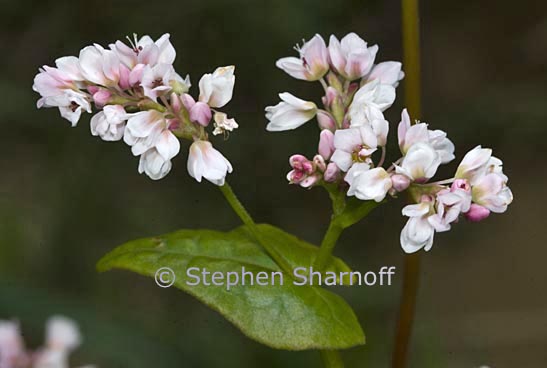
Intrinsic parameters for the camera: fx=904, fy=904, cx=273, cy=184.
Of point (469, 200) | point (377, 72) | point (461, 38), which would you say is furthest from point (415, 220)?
point (461, 38)

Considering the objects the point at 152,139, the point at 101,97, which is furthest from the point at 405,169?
the point at 101,97

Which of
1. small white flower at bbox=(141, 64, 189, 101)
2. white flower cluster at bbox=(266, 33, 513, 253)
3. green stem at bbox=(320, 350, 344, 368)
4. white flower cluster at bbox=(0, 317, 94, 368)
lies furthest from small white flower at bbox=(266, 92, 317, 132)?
white flower cluster at bbox=(0, 317, 94, 368)

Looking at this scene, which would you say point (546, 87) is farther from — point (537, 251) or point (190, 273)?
point (190, 273)

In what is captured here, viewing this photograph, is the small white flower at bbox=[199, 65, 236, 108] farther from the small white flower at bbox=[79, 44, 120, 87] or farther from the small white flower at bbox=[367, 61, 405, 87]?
the small white flower at bbox=[367, 61, 405, 87]

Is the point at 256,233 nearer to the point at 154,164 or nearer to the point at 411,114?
the point at 154,164

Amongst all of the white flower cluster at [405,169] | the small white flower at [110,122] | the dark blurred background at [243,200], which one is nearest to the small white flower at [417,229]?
the white flower cluster at [405,169]

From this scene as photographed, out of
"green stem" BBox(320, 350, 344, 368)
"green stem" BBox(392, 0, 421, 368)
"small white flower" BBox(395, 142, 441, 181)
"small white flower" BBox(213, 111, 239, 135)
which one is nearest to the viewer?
"small white flower" BBox(395, 142, 441, 181)
